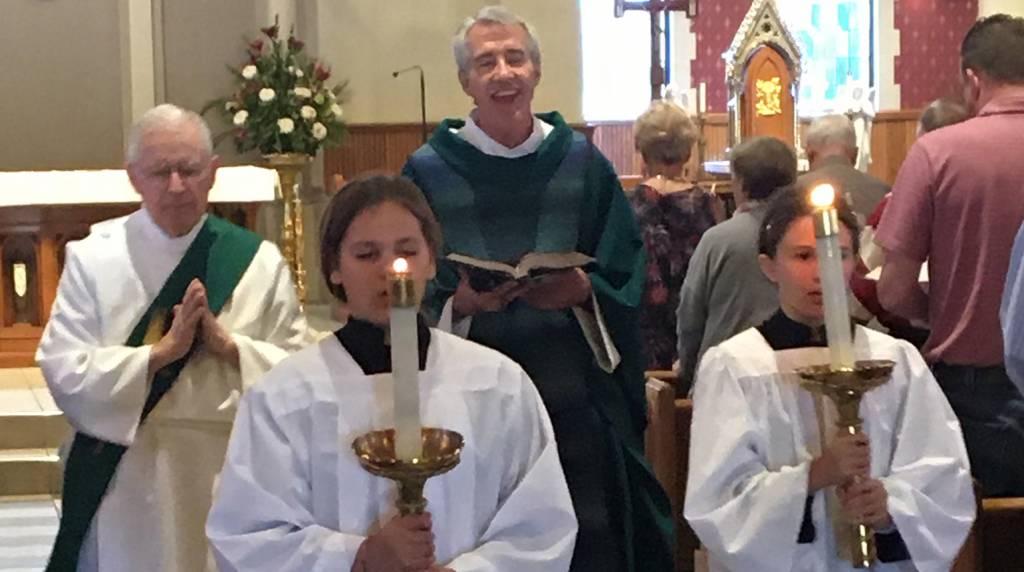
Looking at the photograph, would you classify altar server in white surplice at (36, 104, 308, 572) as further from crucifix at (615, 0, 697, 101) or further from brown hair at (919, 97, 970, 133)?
crucifix at (615, 0, 697, 101)

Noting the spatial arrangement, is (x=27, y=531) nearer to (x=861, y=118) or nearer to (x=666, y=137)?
(x=666, y=137)

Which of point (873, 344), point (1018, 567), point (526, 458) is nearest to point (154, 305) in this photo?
point (526, 458)

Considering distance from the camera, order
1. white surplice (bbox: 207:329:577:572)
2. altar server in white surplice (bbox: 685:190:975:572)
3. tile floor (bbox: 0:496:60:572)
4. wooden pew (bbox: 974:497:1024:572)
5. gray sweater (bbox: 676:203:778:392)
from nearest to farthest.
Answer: white surplice (bbox: 207:329:577:572) < altar server in white surplice (bbox: 685:190:975:572) < wooden pew (bbox: 974:497:1024:572) < gray sweater (bbox: 676:203:778:392) < tile floor (bbox: 0:496:60:572)

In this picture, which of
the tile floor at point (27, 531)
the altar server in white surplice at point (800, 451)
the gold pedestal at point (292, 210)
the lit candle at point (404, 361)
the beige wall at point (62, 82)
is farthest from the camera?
the beige wall at point (62, 82)

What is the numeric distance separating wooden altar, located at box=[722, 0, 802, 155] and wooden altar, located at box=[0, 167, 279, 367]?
5.29 m

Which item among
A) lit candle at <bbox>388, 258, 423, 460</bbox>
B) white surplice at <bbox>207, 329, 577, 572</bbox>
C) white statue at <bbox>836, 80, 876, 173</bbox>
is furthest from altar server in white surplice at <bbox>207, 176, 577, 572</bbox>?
white statue at <bbox>836, 80, 876, 173</bbox>

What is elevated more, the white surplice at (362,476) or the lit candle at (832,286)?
the lit candle at (832,286)

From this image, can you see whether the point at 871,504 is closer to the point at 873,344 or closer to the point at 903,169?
the point at 873,344

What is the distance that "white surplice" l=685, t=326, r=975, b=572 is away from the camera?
2.65 meters

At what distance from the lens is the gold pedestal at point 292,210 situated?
9047mm

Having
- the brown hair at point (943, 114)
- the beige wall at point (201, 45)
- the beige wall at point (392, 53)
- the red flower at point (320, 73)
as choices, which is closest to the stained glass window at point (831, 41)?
the beige wall at point (392, 53)

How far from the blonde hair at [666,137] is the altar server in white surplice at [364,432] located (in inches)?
110

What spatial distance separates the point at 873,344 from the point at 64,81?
27.2 ft

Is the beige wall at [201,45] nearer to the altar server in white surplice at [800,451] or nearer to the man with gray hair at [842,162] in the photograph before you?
the man with gray hair at [842,162]
